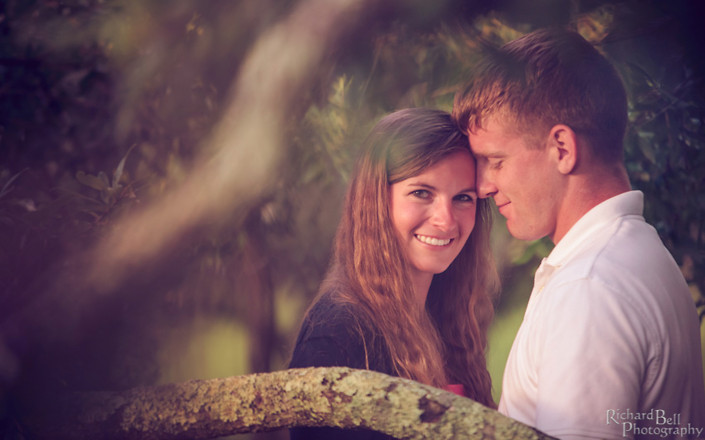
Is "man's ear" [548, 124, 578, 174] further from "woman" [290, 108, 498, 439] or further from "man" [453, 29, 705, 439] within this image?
"woman" [290, 108, 498, 439]

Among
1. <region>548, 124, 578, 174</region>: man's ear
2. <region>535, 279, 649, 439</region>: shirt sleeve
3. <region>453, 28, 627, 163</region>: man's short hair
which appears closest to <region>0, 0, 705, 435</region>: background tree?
<region>453, 28, 627, 163</region>: man's short hair

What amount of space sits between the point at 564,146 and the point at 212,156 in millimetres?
805

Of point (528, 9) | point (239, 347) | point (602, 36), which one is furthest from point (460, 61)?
point (239, 347)

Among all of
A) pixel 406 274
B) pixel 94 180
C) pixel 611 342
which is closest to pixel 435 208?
pixel 406 274

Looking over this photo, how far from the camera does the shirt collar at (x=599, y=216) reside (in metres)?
1.11

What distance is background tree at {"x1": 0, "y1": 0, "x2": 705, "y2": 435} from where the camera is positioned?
4.59 feet

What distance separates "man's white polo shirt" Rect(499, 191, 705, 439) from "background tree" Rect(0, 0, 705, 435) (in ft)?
1.27

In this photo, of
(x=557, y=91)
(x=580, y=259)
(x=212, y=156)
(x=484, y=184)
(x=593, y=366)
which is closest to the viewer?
(x=593, y=366)

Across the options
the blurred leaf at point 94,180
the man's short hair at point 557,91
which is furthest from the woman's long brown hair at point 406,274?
the blurred leaf at point 94,180

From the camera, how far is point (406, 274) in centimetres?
138

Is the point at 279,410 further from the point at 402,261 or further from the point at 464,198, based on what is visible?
the point at 464,198

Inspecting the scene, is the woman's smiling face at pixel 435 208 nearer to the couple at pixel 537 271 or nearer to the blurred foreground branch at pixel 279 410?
the couple at pixel 537 271

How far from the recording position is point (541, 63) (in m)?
1.19

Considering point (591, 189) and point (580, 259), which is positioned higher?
point (591, 189)
